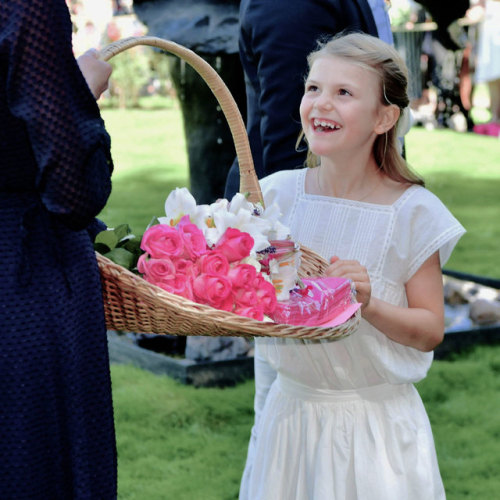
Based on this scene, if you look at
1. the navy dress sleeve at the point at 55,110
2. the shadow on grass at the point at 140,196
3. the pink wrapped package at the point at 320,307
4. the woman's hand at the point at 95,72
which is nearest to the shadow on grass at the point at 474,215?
the shadow on grass at the point at 140,196

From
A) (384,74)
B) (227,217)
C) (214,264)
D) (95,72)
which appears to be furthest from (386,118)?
(95,72)

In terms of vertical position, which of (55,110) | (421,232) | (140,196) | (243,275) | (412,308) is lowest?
(140,196)

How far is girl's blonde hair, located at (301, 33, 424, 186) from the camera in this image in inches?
83.4

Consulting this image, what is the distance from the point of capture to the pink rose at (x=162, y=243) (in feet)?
5.54

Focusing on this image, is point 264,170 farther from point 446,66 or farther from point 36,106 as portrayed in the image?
point 446,66

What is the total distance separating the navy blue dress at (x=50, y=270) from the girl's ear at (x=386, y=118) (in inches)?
32.6

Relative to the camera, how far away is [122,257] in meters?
1.75

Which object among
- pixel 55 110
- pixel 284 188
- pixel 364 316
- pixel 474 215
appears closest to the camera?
pixel 55 110

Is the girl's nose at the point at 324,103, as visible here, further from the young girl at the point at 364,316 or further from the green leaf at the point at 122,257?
the green leaf at the point at 122,257

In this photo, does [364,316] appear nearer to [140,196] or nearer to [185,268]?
[185,268]

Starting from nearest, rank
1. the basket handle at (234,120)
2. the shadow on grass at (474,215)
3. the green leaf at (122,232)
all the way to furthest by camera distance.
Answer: the green leaf at (122,232) → the basket handle at (234,120) → the shadow on grass at (474,215)

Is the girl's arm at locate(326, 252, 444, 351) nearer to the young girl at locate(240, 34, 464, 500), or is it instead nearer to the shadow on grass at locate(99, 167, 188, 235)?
the young girl at locate(240, 34, 464, 500)

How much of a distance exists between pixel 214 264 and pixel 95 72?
40 centimetres

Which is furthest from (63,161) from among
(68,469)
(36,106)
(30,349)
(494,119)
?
(494,119)
